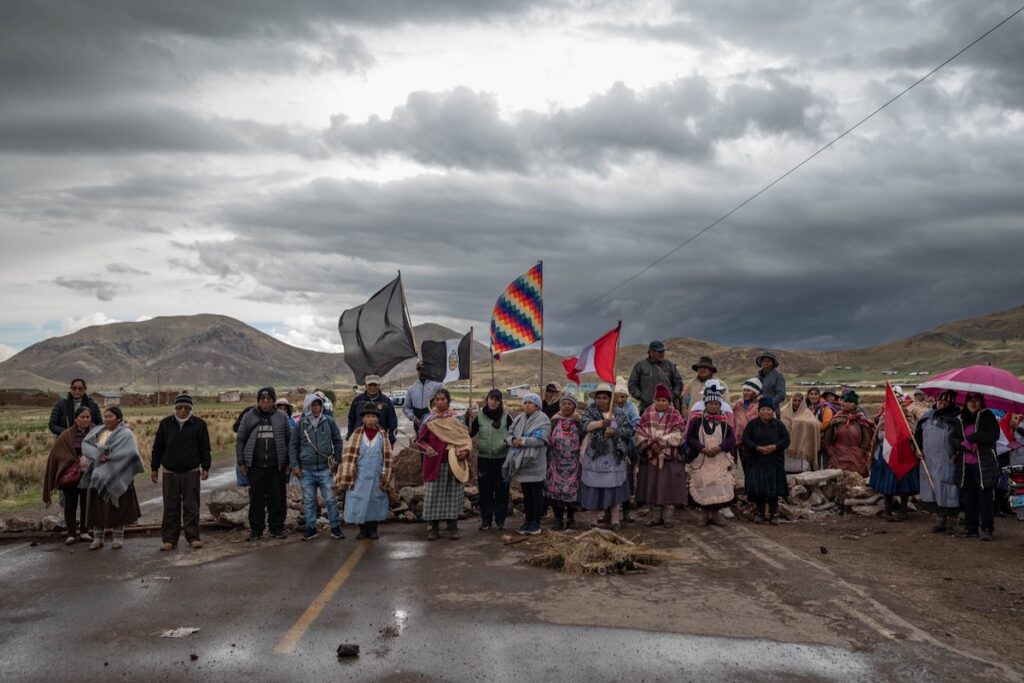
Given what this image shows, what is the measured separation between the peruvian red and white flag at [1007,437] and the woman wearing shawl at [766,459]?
338 cm

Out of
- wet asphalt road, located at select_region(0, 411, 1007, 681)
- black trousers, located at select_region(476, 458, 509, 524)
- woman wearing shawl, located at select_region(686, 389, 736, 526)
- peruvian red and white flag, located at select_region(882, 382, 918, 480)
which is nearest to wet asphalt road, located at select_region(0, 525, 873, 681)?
wet asphalt road, located at select_region(0, 411, 1007, 681)

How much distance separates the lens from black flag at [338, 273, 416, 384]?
14469mm

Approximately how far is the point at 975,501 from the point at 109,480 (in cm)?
1100

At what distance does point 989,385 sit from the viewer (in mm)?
10250

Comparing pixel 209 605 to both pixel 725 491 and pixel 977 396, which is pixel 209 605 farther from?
pixel 977 396

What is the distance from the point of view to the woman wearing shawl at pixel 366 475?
10.7 m

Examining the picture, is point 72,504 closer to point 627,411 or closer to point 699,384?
point 627,411

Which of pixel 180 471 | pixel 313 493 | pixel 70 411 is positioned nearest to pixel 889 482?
pixel 313 493

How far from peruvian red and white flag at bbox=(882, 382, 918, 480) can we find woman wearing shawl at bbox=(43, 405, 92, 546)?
10.9m

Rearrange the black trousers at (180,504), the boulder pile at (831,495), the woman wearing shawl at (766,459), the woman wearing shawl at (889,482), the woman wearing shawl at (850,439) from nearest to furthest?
1. the black trousers at (180,504)
2. the woman wearing shawl at (766,459)
3. the woman wearing shawl at (889,482)
4. the boulder pile at (831,495)
5. the woman wearing shawl at (850,439)

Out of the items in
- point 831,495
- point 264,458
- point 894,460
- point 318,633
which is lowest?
point 318,633

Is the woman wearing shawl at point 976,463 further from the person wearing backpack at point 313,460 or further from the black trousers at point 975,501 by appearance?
the person wearing backpack at point 313,460

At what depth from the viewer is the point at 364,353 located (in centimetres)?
1484

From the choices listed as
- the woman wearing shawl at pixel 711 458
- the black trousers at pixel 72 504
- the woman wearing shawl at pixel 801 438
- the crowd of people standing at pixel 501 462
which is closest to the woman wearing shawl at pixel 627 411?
the crowd of people standing at pixel 501 462
